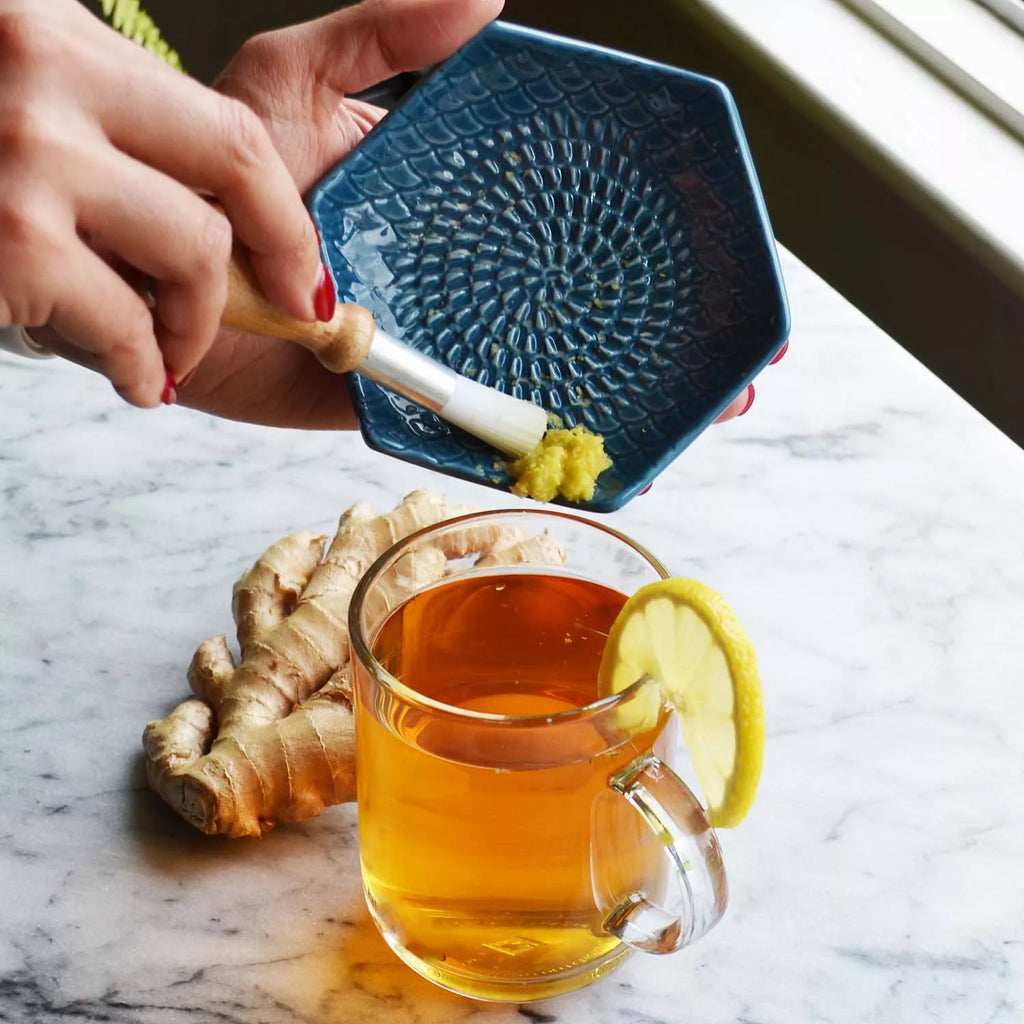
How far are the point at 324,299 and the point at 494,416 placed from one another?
0.15 m

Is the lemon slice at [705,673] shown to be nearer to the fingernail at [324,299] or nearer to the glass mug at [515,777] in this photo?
the glass mug at [515,777]

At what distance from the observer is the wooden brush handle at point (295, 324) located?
0.67 m

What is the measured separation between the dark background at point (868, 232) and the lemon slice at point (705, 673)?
3.09ft

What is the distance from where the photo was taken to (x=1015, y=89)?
1519 mm

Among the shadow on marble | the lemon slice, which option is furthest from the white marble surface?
the lemon slice

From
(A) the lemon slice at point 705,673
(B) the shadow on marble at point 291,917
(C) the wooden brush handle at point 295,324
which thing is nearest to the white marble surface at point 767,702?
(B) the shadow on marble at point 291,917

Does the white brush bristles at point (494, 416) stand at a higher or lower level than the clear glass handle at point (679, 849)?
lower

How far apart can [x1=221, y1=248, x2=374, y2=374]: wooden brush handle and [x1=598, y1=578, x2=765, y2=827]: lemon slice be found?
0.76ft

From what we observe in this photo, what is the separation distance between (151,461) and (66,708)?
0.26 meters

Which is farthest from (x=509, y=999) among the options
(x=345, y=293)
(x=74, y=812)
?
(x=345, y=293)

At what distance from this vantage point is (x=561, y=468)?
791 millimetres

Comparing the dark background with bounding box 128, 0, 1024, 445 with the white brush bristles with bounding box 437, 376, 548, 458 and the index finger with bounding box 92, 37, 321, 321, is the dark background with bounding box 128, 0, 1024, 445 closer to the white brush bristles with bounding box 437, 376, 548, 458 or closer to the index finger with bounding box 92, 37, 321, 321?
the white brush bristles with bounding box 437, 376, 548, 458

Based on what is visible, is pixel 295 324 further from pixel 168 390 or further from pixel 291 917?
pixel 291 917

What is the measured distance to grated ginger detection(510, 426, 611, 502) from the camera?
78 cm
